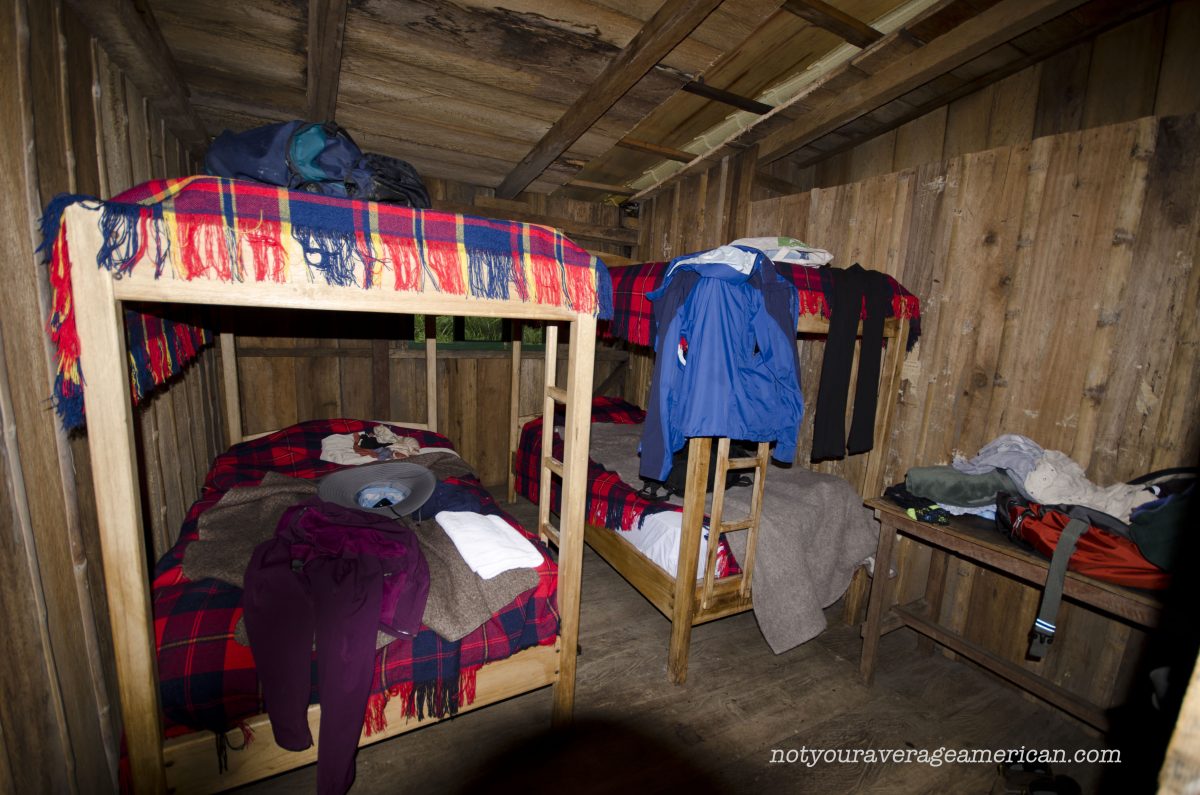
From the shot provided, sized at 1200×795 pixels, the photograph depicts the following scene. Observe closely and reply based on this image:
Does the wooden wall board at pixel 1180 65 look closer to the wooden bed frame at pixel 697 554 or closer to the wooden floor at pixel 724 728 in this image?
the wooden bed frame at pixel 697 554

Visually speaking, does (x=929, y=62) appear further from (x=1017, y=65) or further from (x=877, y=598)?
(x=877, y=598)

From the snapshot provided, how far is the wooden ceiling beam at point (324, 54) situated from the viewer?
1666 mm

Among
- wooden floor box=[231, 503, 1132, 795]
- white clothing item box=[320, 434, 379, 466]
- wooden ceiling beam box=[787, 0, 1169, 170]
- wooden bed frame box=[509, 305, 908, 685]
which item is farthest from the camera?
white clothing item box=[320, 434, 379, 466]

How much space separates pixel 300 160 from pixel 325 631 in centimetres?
147

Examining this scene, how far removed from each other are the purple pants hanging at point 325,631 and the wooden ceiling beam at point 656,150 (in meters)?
3.03

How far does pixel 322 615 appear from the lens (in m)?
1.42

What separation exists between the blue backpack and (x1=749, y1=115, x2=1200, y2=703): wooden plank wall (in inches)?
115

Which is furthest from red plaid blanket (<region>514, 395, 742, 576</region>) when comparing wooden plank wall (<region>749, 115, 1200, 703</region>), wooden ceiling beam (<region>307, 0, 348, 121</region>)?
wooden ceiling beam (<region>307, 0, 348, 121</region>)

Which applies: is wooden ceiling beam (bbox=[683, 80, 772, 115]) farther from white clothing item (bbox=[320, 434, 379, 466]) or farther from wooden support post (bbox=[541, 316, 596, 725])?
white clothing item (bbox=[320, 434, 379, 466])

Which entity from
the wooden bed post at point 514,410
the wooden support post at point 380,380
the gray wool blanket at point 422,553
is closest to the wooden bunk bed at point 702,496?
the gray wool blanket at point 422,553

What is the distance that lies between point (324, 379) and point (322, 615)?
10.4 feet

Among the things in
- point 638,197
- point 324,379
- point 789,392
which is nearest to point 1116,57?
A: point 789,392

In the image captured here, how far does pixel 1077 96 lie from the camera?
90.9 inches

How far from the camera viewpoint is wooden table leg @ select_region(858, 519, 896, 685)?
2391 mm
